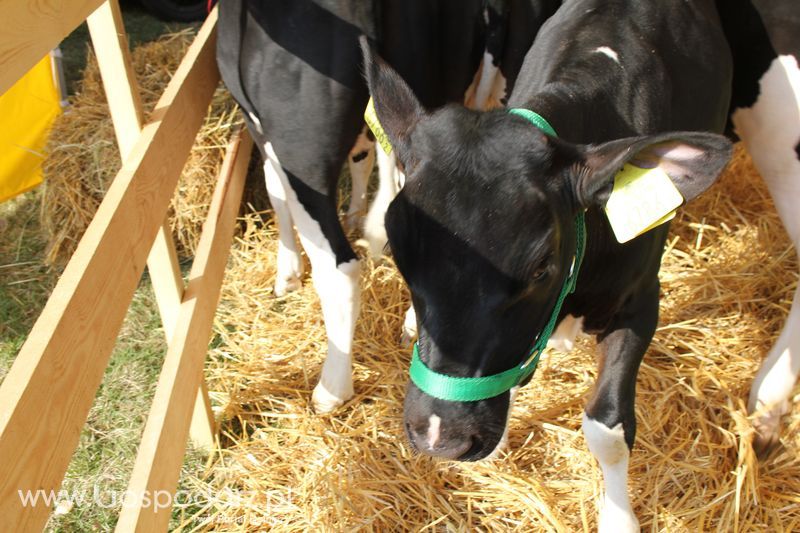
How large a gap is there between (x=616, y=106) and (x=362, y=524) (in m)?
1.63

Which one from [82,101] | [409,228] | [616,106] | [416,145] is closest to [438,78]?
[616,106]

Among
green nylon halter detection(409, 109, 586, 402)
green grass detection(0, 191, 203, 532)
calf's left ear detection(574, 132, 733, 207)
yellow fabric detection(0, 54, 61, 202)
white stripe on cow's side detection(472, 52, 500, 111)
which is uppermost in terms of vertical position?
calf's left ear detection(574, 132, 733, 207)

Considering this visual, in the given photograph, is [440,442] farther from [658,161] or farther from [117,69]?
[117,69]

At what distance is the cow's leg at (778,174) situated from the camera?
110 inches

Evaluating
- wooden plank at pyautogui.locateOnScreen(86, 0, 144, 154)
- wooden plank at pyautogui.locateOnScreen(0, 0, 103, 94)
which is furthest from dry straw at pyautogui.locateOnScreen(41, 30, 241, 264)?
wooden plank at pyautogui.locateOnScreen(0, 0, 103, 94)

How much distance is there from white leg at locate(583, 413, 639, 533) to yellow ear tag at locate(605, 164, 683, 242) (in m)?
0.94

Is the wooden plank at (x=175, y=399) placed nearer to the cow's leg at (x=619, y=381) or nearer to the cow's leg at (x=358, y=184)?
the cow's leg at (x=358, y=184)

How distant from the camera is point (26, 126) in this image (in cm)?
469

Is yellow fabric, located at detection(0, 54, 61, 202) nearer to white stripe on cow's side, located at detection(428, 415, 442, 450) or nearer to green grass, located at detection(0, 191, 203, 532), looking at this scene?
green grass, located at detection(0, 191, 203, 532)

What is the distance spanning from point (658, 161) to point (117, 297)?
1442mm

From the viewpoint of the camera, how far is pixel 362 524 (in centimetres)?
256

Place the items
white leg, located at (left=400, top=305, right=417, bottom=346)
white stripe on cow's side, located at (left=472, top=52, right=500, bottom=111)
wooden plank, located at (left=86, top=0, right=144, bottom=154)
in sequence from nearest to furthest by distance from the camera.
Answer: wooden plank, located at (left=86, top=0, right=144, bottom=154)
white stripe on cow's side, located at (left=472, top=52, right=500, bottom=111)
white leg, located at (left=400, top=305, right=417, bottom=346)

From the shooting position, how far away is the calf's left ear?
1582mm

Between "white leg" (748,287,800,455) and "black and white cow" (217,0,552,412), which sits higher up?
"black and white cow" (217,0,552,412)
